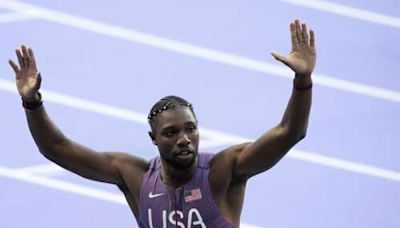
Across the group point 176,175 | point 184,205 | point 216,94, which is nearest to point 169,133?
point 176,175

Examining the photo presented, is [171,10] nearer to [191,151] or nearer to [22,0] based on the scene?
[22,0]

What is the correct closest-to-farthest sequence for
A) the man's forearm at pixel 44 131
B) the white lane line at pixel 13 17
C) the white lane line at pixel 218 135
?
the man's forearm at pixel 44 131
the white lane line at pixel 218 135
the white lane line at pixel 13 17

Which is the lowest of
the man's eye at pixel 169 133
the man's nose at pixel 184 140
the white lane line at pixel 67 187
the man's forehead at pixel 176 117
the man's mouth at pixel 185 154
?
the white lane line at pixel 67 187

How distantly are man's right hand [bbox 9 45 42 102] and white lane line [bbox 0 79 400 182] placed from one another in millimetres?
3833

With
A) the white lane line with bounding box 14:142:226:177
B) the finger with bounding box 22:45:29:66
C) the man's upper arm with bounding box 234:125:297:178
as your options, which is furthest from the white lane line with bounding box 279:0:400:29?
the finger with bounding box 22:45:29:66

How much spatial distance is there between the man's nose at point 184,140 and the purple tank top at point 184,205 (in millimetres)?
294

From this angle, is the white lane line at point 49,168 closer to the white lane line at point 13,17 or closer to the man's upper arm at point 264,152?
the white lane line at point 13,17

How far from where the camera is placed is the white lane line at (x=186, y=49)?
36.6ft

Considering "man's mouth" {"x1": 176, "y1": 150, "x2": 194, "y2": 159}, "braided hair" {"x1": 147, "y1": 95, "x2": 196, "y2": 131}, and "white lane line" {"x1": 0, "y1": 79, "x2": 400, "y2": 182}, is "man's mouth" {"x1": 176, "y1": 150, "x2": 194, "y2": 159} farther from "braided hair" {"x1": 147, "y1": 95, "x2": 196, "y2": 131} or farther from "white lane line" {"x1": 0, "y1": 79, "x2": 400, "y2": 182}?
"white lane line" {"x1": 0, "y1": 79, "x2": 400, "y2": 182}

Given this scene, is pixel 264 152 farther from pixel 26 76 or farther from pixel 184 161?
pixel 26 76

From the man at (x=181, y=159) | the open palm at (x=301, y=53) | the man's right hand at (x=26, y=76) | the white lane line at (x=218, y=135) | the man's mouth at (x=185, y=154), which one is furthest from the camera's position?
the white lane line at (x=218, y=135)

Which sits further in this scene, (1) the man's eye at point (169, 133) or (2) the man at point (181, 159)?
(1) the man's eye at point (169, 133)

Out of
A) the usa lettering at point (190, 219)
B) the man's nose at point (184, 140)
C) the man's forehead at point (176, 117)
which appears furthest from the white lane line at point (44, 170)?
the man's nose at point (184, 140)

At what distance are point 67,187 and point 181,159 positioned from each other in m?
3.62
